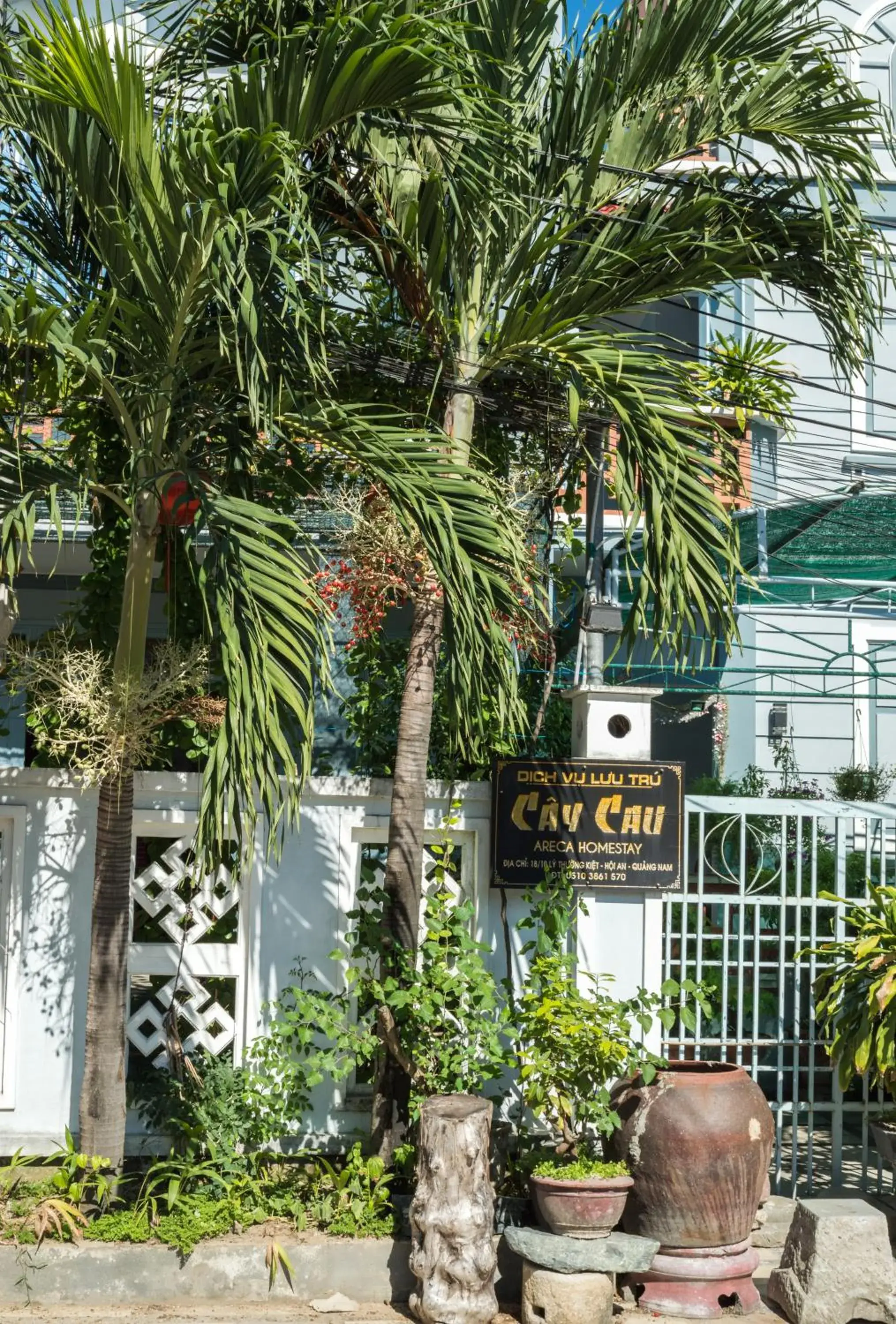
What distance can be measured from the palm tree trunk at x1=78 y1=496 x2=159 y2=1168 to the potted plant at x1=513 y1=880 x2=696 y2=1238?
5.58 ft

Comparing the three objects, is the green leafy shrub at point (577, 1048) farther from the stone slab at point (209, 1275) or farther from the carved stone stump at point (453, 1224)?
the stone slab at point (209, 1275)

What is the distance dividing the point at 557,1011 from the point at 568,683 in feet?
10.8

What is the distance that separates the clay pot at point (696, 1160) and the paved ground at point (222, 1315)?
1.16 ft

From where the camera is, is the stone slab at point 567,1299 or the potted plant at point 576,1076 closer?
the stone slab at point 567,1299

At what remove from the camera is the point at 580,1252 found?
5.28 m

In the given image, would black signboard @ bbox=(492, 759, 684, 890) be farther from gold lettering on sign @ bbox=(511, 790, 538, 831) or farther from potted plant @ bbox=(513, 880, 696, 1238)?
potted plant @ bbox=(513, 880, 696, 1238)

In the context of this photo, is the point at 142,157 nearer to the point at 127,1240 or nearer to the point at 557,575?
the point at 557,575

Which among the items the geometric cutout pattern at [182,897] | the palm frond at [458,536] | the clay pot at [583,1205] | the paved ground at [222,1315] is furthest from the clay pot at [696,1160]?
the geometric cutout pattern at [182,897]

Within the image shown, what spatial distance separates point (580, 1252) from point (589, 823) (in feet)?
6.27

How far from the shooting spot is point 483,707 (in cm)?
685

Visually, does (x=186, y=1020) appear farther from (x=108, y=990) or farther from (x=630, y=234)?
(x=630, y=234)

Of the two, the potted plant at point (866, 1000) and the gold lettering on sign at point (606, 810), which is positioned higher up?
the gold lettering on sign at point (606, 810)

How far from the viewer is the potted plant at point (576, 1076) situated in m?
5.38

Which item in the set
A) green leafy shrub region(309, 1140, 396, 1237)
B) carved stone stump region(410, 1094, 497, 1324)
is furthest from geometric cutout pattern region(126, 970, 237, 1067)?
carved stone stump region(410, 1094, 497, 1324)
